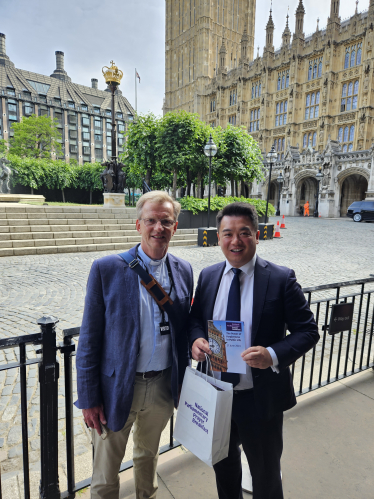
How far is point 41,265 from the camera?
31.0ft

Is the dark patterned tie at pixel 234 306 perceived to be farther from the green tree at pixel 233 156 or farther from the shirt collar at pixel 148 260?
the green tree at pixel 233 156

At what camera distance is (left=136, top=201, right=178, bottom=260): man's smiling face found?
68.2 inches

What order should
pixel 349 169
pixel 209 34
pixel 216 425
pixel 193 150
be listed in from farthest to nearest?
1. pixel 209 34
2. pixel 349 169
3. pixel 193 150
4. pixel 216 425

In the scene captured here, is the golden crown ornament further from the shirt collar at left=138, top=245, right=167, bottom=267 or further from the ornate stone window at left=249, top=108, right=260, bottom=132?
the ornate stone window at left=249, top=108, right=260, bottom=132

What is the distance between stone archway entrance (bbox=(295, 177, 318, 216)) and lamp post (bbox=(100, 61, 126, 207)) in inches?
1068

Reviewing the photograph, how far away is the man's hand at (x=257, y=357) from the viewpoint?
1.53 m

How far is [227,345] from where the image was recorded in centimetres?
161

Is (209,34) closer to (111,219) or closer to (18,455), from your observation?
(111,219)

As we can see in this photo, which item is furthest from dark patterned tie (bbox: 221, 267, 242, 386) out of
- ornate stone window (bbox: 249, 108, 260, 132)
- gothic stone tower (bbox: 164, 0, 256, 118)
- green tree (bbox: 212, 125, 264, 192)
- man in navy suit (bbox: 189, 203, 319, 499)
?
gothic stone tower (bbox: 164, 0, 256, 118)

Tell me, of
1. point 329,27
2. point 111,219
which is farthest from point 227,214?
point 329,27

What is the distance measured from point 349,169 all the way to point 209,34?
43843 millimetres

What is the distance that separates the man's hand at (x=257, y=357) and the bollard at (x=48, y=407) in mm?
1034

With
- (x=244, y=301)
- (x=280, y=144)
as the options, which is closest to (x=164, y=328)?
(x=244, y=301)

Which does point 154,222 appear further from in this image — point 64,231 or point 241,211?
point 64,231
